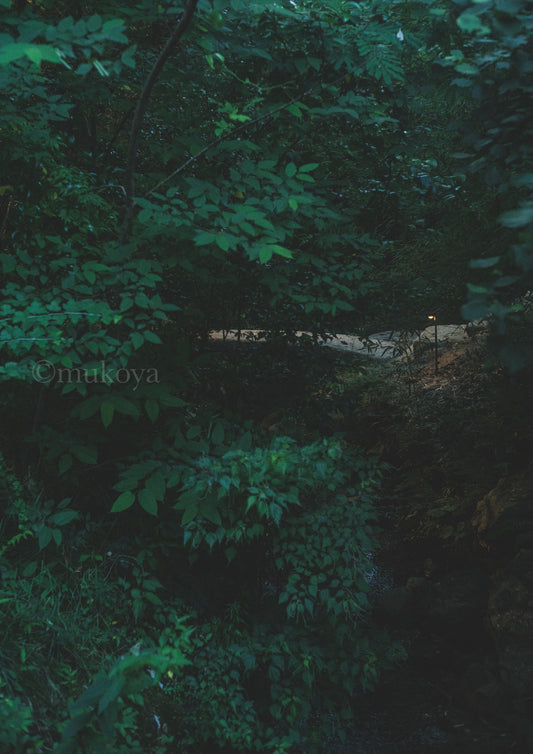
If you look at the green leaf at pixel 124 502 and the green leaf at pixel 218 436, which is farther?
the green leaf at pixel 218 436

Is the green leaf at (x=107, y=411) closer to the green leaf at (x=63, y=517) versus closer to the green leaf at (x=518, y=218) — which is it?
the green leaf at (x=63, y=517)

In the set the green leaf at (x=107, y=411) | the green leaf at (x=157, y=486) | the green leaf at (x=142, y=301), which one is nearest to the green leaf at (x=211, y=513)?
the green leaf at (x=157, y=486)

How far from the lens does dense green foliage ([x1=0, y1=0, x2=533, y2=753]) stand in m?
2.62

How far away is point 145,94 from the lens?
9.18ft

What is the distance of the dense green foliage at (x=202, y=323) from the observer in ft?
8.61

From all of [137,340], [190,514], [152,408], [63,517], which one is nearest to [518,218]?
[137,340]

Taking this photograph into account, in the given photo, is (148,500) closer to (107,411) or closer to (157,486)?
(157,486)

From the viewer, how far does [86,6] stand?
3.32 m

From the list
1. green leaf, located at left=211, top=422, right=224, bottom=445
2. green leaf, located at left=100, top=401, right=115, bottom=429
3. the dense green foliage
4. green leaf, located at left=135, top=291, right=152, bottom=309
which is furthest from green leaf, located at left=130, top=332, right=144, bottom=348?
green leaf, located at left=211, top=422, right=224, bottom=445

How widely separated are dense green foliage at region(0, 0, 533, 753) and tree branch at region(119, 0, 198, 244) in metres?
0.02

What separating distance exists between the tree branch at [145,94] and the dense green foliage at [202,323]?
0.06 ft

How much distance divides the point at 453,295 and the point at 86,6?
3.41 metres

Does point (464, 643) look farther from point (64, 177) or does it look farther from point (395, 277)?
point (64, 177)

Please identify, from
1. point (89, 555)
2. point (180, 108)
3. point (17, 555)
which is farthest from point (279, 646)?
point (180, 108)
